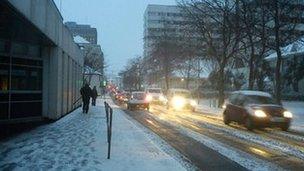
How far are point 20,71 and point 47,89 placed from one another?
2.94 meters

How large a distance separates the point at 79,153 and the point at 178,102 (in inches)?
1557

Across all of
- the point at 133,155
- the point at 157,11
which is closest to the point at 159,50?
the point at 133,155

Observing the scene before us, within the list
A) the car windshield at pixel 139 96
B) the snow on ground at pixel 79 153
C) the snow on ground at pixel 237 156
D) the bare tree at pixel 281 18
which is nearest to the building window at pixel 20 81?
the snow on ground at pixel 79 153

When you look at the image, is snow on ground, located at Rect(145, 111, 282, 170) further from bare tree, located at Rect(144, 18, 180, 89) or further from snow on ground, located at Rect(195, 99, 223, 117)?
bare tree, located at Rect(144, 18, 180, 89)

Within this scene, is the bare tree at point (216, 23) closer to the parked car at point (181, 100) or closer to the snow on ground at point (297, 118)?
the parked car at point (181, 100)

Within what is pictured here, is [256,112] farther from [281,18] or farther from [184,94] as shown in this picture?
[184,94]

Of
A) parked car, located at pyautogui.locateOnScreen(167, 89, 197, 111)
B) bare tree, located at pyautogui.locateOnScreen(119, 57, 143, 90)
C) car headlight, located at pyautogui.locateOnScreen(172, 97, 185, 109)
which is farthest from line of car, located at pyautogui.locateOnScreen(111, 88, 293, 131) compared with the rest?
bare tree, located at pyautogui.locateOnScreen(119, 57, 143, 90)

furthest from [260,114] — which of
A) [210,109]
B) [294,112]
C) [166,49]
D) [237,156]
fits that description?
[166,49]

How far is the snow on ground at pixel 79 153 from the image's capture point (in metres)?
12.8

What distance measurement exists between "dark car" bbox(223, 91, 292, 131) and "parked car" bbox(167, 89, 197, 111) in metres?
21.8

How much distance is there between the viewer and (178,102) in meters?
54.2

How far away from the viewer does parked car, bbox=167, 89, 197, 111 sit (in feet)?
172

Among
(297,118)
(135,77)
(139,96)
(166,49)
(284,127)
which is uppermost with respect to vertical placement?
(166,49)

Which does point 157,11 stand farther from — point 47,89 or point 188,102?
point 47,89
